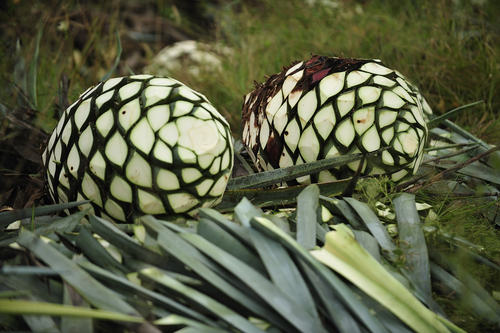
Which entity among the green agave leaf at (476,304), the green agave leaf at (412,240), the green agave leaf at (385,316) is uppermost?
the green agave leaf at (412,240)

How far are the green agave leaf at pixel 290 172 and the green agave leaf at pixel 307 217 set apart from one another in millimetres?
55

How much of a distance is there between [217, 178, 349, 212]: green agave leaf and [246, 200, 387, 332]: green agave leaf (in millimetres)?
203

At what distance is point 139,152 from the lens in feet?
2.07

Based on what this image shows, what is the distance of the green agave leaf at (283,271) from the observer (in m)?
0.52

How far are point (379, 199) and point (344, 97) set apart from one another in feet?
0.65

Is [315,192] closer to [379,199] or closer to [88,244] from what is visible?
[379,199]

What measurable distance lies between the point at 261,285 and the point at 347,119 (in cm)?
38

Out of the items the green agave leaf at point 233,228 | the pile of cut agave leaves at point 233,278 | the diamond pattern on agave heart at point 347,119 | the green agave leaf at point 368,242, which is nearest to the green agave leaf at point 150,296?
the pile of cut agave leaves at point 233,278

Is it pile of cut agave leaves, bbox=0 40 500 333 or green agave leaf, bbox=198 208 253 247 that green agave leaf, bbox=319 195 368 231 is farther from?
green agave leaf, bbox=198 208 253 247

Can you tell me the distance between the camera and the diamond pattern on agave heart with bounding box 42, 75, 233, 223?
2.09ft

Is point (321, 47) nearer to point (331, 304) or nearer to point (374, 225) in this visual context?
point (374, 225)

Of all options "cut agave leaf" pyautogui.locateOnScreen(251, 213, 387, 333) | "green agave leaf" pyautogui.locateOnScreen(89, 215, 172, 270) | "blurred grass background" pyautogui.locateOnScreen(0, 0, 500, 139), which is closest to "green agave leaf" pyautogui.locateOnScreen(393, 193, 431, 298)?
"cut agave leaf" pyautogui.locateOnScreen(251, 213, 387, 333)

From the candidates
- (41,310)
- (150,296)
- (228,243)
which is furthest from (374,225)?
(41,310)

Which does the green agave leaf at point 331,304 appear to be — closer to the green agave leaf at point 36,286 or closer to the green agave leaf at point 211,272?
the green agave leaf at point 211,272
